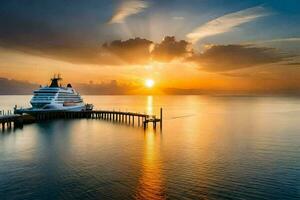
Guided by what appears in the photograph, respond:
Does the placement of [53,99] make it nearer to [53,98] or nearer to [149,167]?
[53,98]

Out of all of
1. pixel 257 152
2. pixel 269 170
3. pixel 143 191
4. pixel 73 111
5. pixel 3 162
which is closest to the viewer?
pixel 143 191

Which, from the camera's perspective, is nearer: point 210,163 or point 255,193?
point 255,193

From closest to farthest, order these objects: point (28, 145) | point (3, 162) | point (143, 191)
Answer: point (143, 191), point (3, 162), point (28, 145)

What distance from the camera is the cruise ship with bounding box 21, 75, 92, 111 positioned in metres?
109

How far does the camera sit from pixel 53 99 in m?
111

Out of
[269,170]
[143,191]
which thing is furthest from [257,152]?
[143,191]

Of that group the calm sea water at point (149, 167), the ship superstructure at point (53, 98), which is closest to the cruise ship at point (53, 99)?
the ship superstructure at point (53, 98)

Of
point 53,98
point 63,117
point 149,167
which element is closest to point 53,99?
point 53,98

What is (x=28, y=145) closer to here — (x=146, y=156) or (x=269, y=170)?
(x=146, y=156)

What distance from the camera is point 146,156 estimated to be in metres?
47.6

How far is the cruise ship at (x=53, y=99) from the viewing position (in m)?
109

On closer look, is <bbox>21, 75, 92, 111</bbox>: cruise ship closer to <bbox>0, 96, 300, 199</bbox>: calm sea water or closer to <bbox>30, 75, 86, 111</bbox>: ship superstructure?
<bbox>30, 75, 86, 111</bbox>: ship superstructure

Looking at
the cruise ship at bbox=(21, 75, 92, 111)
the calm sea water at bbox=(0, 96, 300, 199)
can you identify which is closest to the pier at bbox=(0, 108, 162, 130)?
the cruise ship at bbox=(21, 75, 92, 111)

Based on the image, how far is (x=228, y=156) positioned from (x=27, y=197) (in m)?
31.2
